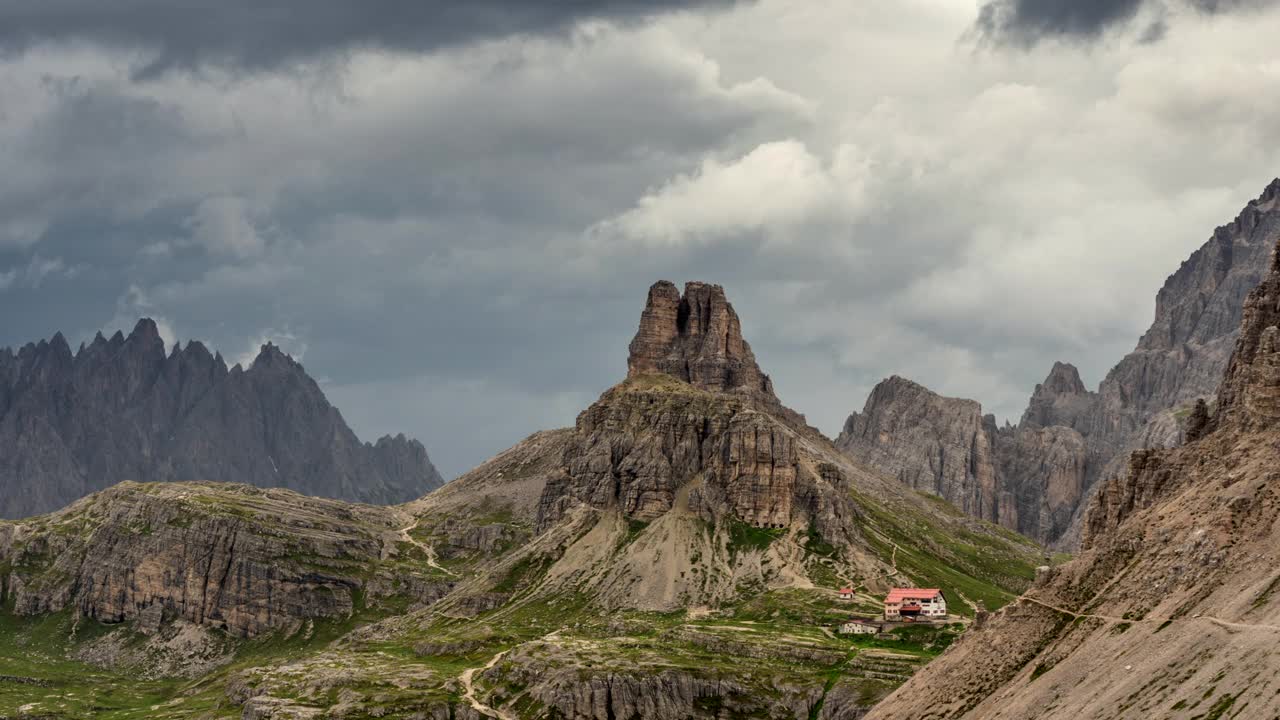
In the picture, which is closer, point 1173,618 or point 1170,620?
point 1173,618

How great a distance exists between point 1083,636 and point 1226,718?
4602 cm

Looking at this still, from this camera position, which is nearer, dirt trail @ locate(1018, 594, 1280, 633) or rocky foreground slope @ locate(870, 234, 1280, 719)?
rocky foreground slope @ locate(870, 234, 1280, 719)

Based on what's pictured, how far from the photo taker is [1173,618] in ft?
547

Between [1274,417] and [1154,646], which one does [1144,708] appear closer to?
[1154,646]

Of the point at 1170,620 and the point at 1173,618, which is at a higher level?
the point at 1173,618

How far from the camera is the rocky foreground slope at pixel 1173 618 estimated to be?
148m

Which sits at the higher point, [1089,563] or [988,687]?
[1089,563]

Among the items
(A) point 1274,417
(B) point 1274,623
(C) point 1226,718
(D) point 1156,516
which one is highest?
(A) point 1274,417

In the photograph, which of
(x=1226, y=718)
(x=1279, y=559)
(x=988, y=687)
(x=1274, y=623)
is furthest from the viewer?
(x=988, y=687)

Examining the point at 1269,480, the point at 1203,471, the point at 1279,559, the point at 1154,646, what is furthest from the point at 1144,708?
the point at 1203,471

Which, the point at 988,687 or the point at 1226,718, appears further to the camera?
the point at 988,687

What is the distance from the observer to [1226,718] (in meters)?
136

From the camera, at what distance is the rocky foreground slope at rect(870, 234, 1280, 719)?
485ft

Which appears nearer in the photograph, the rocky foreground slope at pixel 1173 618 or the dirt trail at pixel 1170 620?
the rocky foreground slope at pixel 1173 618
